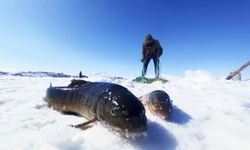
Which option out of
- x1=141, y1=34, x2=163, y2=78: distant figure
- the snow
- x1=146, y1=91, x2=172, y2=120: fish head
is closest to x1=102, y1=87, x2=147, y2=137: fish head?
the snow

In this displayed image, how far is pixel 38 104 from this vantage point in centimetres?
571

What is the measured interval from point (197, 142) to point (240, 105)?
2.37 metres

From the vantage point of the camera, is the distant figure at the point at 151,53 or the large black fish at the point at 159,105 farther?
the distant figure at the point at 151,53

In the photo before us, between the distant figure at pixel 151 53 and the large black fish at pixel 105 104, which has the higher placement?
the distant figure at pixel 151 53

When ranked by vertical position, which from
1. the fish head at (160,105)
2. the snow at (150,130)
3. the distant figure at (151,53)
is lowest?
the snow at (150,130)

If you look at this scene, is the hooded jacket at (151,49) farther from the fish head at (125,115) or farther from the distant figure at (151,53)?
the fish head at (125,115)

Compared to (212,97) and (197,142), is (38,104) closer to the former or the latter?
(197,142)

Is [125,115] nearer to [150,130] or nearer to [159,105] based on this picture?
[150,130]

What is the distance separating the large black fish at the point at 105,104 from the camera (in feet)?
10.7

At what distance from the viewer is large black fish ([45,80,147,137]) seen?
3.25 meters

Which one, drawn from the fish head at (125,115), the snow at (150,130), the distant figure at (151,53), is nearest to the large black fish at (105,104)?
the fish head at (125,115)

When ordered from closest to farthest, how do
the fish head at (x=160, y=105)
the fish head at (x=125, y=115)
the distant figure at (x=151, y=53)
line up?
the fish head at (x=125, y=115)
the fish head at (x=160, y=105)
the distant figure at (x=151, y=53)

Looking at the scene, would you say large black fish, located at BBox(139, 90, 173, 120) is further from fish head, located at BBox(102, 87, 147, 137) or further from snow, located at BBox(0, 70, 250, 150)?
fish head, located at BBox(102, 87, 147, 137)

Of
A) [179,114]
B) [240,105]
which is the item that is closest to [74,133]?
[179,114]
